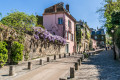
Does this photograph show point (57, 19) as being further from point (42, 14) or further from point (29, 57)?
point (29, 57)

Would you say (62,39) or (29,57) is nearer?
(29,57)

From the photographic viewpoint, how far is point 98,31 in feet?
257

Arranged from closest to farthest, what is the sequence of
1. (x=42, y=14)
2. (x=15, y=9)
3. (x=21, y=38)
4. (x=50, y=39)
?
(x=21, y=38) < (x=15, y=9) < (x=50, y=39) < (x=42, y=14)

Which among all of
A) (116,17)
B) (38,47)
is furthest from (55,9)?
(116,17)

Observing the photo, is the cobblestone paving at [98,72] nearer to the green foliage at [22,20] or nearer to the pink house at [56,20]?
the green foliage at [22,20]

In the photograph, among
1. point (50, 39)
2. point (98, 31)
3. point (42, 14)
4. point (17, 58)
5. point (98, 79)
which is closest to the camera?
point (98, 79)

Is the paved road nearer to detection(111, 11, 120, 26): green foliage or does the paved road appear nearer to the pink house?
detection(111, 11, 120, 26): green foliage

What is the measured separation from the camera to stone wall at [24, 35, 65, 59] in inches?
621

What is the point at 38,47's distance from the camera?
18844mm

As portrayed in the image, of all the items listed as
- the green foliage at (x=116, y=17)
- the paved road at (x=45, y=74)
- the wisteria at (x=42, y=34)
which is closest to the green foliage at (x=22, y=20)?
the wisteria at (x=42, y=34)

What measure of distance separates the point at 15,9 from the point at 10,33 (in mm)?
7845

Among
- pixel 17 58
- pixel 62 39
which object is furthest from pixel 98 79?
pixel 62 39

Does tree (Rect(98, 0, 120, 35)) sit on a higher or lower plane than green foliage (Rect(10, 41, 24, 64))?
higher

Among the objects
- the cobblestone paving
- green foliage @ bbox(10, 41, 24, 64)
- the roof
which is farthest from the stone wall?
the roof
